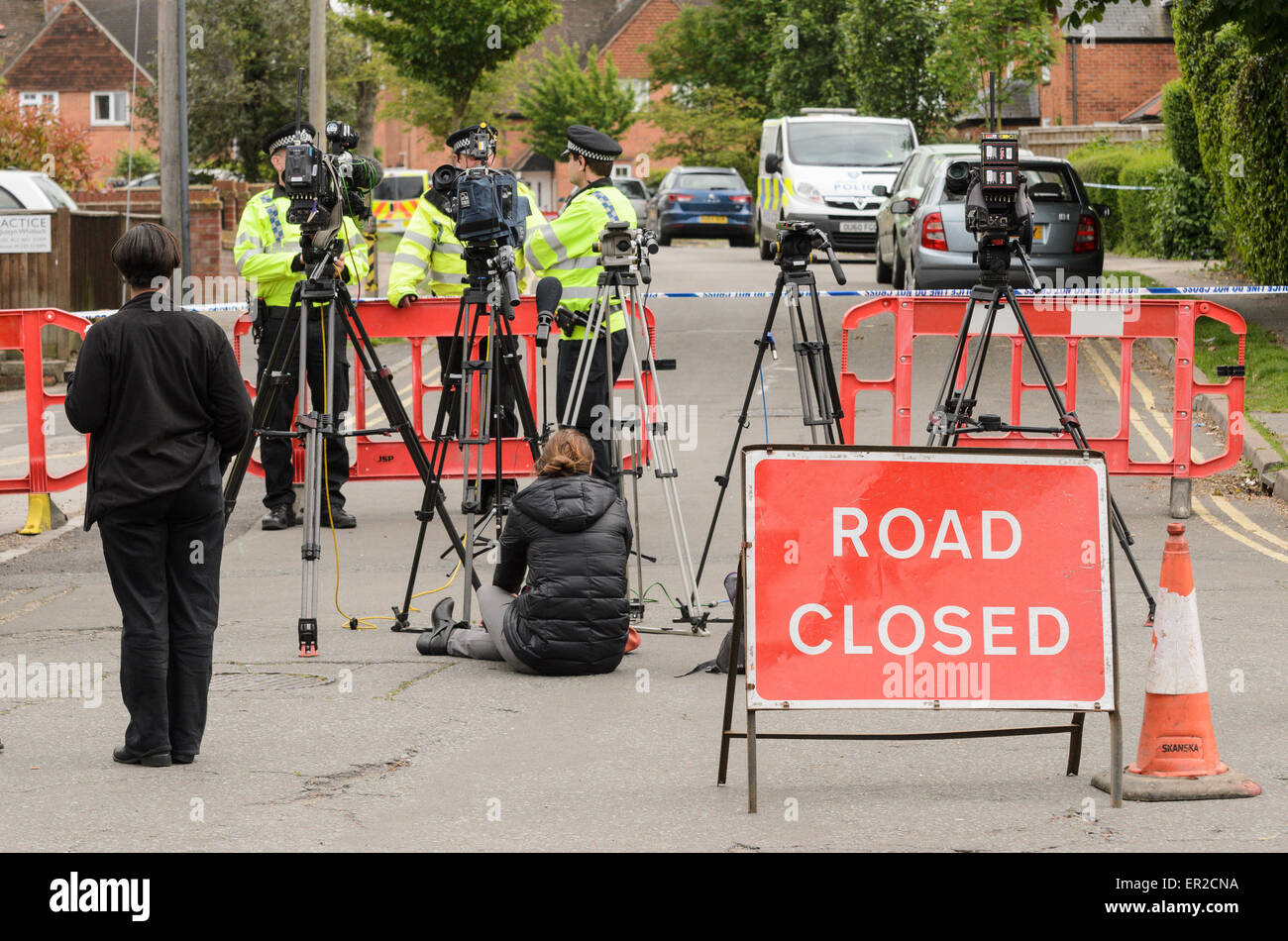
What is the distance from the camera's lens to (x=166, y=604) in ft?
20.5

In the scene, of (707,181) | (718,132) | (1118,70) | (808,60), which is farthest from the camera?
(718,132)

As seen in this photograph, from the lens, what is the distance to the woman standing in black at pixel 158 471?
6.10 m

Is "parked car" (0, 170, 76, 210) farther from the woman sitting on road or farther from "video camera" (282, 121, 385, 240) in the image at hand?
the woman sitting on road

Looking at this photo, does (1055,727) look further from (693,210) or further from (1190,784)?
(693,210)

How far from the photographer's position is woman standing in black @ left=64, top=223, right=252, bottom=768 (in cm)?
610

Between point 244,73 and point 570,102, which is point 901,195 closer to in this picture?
point 244,73

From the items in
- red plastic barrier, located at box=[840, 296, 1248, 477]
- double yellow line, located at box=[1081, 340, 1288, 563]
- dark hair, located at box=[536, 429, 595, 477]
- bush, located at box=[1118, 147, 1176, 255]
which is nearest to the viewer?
dark hair, located at box=[536, 429, 595, 477]

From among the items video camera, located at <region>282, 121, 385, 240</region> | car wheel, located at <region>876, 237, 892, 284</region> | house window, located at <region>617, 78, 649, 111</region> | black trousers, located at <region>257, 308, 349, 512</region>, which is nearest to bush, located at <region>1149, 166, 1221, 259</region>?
car wheel, located at <region>876, 237, 892, 284</region>

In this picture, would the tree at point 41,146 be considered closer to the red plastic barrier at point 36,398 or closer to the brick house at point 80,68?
the red plastic barrier at point 36,398

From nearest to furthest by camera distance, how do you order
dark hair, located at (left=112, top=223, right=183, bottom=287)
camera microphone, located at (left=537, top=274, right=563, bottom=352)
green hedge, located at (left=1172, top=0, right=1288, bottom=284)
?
dark hair, located at (left=112, top=223, right=183, bottom=287), camera microphone, located at (left=537, top=274, right=563, bottom=352), green hedge, located at (left=1172, top=0, right=1288, bottom=284)

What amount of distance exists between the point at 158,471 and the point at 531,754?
1635mm

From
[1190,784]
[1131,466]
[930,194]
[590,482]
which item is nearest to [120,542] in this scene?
[590,482]

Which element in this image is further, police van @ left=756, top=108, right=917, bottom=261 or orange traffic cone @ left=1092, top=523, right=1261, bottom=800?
police van @ left=756, top=108, right=917, bottom=261

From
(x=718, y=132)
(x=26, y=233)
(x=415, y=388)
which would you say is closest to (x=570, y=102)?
(x=718, y=132)
